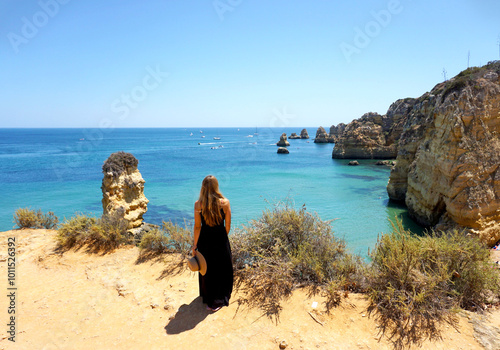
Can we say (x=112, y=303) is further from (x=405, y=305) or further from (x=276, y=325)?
(x=405, y=305)

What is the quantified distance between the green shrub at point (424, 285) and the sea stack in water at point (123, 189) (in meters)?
8.48

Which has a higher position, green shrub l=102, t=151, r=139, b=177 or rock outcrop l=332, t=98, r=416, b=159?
rock outcrop l=332, t=98, r=416, b=159

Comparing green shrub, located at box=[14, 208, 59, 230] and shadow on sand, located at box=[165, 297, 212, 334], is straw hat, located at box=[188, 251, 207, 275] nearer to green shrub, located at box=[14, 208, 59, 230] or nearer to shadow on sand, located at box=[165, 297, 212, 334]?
shadow on sand, located at box=[165, 297, 212, 334]

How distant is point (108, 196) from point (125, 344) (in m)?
7.04

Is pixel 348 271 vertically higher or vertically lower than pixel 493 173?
lower

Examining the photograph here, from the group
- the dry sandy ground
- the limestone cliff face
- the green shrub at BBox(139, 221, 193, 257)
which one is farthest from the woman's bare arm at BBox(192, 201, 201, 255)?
the limestone cliff face

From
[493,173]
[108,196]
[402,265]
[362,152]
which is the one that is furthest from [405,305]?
[362,152]

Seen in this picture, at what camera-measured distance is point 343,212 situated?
60.4ft

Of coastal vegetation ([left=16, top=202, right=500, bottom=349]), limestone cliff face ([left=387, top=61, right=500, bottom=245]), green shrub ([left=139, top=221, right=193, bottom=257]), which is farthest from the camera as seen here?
limestone cliff face ([left=387, top=61, right=500, bottom=245])

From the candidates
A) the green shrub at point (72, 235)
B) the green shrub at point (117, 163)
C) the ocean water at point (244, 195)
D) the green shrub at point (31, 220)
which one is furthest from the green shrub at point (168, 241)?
the green shrub at point (31, 220)

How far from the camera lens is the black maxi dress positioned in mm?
4340

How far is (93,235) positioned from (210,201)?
15.7 ft

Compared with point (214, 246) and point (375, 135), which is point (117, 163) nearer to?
point (214, 246)

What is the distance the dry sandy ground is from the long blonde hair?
152cm
